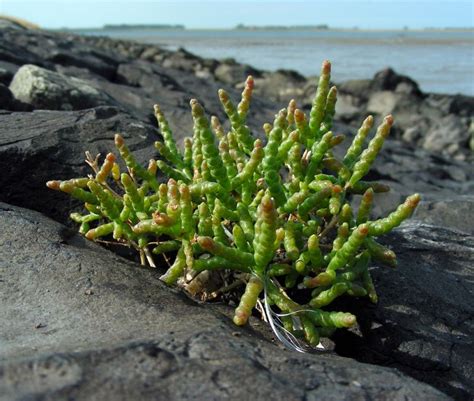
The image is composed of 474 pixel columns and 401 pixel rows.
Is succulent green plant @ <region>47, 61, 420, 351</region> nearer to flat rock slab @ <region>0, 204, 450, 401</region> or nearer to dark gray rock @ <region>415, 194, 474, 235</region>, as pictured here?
flat rock slab @ <region>0, 204, 450, 401</region>

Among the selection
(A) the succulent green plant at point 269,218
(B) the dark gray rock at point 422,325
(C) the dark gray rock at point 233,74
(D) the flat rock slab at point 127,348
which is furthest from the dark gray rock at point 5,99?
(C) the dark gray rock at point 233,74

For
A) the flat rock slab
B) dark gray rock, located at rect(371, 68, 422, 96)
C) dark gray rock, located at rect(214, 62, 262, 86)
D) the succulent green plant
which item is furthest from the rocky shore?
dark gray rock, located at rect(214, 62, 262, 86)

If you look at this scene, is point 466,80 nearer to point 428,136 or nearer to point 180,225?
point 428,136

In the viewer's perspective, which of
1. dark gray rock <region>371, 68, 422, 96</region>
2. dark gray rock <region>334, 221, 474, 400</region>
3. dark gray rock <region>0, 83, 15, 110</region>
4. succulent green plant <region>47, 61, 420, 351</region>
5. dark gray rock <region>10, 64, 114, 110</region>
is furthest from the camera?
dark gray rock <region>371, 68, 422, 96</region>

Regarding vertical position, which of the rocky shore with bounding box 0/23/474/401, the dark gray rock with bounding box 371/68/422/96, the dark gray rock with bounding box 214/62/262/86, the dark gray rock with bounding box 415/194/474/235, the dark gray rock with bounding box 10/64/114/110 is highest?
the rocky shore with bounding box 0/23/474/401

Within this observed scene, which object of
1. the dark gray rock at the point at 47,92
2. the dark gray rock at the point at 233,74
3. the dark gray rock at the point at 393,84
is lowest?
the dark gray rock at the point at 233,74

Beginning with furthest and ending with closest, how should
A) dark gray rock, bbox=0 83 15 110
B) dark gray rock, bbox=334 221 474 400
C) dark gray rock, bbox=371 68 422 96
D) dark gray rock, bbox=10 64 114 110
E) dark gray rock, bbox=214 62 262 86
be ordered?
1. dark gray rock, bbox=214 62 262 86
2. dark gray rock, bbox=371 68 422 96
3. dark gray rock, bbox=10 64 114 110
4. dark gray rock, bbox=0 83 15 110
5. dark gray rock, bbox=334 221 474 400

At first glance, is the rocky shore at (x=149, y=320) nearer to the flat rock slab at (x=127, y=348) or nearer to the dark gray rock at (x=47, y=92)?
the flat rock slab at (x=127, y=348)

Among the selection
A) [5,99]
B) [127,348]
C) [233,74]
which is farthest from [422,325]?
[233,74]
